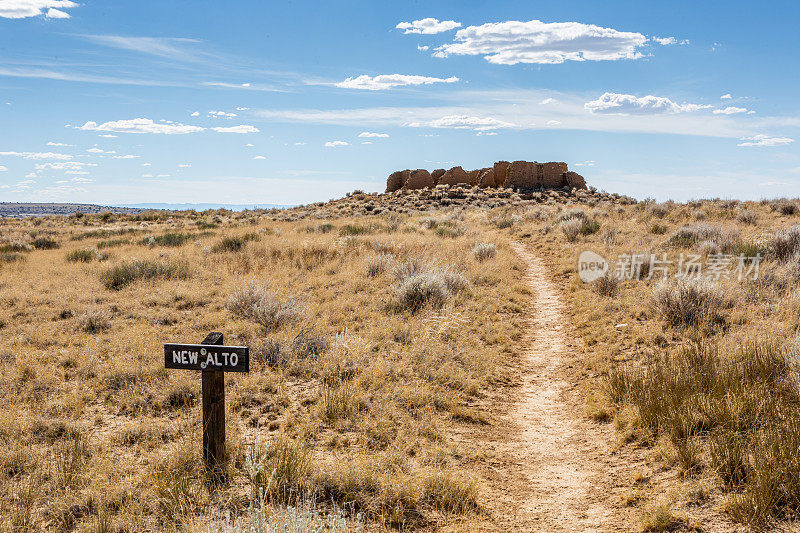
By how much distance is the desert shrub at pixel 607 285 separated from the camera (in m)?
11.1

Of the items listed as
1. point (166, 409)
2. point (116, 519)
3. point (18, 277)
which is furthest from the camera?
point (18, 277)

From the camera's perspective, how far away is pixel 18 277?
13617 millimetres

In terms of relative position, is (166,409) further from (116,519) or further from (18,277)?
(18,277)

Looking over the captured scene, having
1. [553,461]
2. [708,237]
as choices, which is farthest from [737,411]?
[708,237]

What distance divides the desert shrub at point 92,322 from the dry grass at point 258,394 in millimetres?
30

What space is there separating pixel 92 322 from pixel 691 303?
36.3 feet

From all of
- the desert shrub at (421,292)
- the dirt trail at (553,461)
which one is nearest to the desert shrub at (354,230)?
the desert shrub at (421,292)

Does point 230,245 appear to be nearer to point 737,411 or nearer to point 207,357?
point 207,357

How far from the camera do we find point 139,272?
43.2 feet

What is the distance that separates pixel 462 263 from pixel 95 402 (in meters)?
10.2

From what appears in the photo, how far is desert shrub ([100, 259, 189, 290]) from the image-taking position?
41.1 feet

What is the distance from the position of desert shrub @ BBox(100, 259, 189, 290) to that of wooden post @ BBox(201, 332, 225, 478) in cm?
955

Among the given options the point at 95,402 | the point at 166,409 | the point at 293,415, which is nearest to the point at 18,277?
the point at 95,402

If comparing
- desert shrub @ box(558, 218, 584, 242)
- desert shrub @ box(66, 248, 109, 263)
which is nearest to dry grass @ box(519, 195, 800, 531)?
desert shrub @ box(558, 218, 584, 242)
